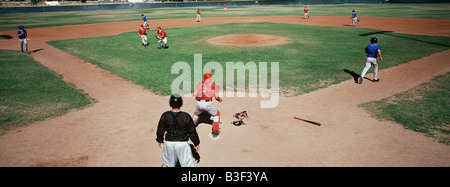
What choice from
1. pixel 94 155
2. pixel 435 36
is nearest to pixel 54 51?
pixel 94 155

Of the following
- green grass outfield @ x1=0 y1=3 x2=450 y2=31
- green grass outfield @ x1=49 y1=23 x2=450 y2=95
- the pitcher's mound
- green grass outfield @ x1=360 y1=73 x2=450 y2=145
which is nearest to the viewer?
green grass outfield @ x1=360 y1=73 x2=450 y2=145

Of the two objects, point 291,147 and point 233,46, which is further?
point 233,46

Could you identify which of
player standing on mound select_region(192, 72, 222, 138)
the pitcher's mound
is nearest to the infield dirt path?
player standing on mound select_region(192, 72, 222, 138)

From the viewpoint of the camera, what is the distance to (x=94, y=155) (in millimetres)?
6062

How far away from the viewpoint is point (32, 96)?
394 inches

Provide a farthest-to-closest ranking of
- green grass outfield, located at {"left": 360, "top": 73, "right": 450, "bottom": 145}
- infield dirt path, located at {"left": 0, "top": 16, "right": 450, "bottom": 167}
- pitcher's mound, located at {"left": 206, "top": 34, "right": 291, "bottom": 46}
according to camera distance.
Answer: pitcher's mound, located at {"left": 206, "top": 34, "right": 291, "bottom": 46}
green grass outfield, located at {"left": 360, "top": 73, "right": 450, "bottom": 145}
infield dirt path, located at {"left": 0, "top": 16, "right": 450, "bottom": 167}

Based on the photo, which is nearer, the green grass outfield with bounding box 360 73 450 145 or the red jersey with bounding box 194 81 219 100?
the red jersey with bounding box 194 81 219 100

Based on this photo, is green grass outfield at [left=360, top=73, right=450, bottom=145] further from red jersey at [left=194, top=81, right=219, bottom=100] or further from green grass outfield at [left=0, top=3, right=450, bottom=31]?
green grass outfield at [left=0, top=3, right=450, bottom=31]

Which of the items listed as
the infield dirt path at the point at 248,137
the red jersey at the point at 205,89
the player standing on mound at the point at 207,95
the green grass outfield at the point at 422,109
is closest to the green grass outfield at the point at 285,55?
the infield dirt path at the point at 248,137

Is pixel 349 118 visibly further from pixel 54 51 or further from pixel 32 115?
pixel 54 51

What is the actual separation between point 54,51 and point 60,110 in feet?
42.9

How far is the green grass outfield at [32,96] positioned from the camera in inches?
327

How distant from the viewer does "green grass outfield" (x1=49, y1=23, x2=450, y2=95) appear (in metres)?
11.8

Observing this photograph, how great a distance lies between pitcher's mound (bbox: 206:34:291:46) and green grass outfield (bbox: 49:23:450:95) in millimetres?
973
